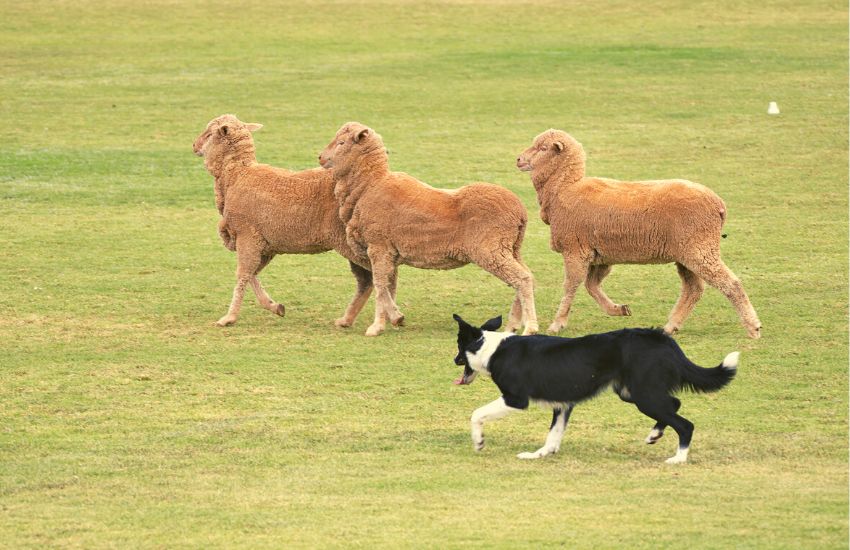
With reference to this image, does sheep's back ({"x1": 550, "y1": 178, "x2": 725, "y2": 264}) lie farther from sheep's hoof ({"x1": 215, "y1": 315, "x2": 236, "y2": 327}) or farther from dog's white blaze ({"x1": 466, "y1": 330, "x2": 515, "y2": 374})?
dog's white blaze ({"x1": 466, "y1": 330, "x2": 515, "y2": 374})

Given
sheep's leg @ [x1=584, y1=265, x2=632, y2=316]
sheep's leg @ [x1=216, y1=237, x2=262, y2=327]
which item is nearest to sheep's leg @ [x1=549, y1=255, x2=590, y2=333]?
sheep's leg @ [x1=584, y1=265, x2=632, y2=316]

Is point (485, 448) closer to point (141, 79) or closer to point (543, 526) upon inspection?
point (543, 526)

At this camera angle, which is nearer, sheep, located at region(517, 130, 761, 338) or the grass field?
the grass field

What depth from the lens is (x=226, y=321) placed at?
14.9 m

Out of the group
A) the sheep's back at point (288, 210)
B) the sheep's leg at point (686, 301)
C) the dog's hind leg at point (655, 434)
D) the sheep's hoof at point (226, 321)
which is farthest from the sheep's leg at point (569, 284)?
the dog's hind leg at point (655, 434)

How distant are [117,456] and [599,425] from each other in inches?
133

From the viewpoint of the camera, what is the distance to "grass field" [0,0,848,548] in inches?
369

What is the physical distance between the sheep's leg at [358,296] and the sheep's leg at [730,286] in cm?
314

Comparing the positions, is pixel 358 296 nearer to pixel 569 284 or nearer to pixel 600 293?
pixel 569 284

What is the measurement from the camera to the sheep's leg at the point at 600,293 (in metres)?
14.8

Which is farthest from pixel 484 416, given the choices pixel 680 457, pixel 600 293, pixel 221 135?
pixel 221 135

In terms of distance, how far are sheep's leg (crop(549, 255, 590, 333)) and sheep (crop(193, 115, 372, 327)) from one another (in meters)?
1.87

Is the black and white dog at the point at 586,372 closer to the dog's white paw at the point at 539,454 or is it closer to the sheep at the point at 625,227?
the dog's white paw at the point at 539,454

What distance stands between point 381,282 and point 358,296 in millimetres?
568
